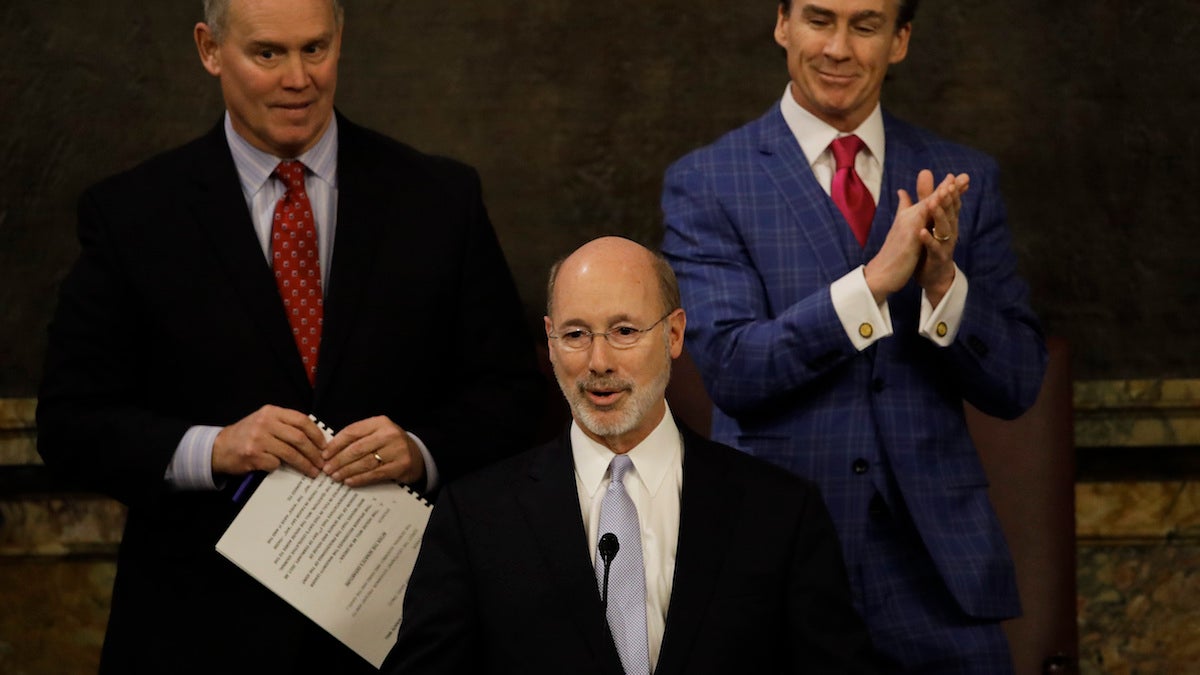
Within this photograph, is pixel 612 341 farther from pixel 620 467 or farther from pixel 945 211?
pixel 945 211

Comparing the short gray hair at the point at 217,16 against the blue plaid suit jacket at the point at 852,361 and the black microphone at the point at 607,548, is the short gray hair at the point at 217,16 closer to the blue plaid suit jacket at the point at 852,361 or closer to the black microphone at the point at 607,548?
the blue plaid suit jacket at the point at 852,361

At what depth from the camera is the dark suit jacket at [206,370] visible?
308cm

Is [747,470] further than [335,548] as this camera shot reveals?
No

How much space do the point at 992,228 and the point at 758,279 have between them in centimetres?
46

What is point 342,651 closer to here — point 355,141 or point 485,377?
point 485,377

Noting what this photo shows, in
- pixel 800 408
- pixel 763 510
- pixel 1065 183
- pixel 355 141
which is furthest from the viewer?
pixel 1065 183

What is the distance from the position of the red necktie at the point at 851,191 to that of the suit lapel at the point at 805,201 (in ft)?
0.12

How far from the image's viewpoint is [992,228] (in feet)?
10.4

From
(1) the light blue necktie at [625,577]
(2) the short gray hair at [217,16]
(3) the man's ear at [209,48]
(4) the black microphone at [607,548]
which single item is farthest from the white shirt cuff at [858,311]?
(3) the man's ear at [209,48]

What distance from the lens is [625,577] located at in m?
2.66

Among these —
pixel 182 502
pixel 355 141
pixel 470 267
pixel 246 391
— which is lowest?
pixel 182 502

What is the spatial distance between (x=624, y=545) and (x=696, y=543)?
4.5 inches

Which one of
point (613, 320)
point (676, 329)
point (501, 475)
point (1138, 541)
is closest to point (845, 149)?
point (676, 329)

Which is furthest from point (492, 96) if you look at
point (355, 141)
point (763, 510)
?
point (763, 510)
